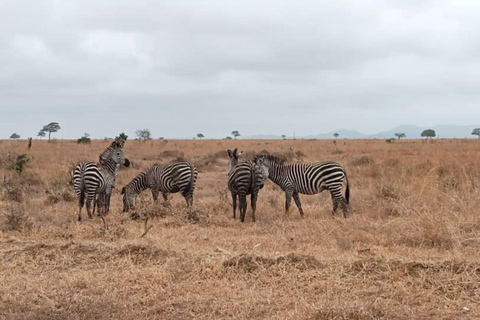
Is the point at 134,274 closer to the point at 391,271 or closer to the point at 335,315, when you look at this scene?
the point at 335,315

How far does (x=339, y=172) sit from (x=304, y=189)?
0.88m

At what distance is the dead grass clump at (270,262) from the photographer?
573cm

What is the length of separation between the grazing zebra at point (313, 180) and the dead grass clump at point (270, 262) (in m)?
4.50

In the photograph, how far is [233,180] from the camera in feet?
33.9

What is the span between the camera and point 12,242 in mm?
7469

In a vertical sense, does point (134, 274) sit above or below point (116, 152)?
below

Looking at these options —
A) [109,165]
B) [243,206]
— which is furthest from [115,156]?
[243,206]

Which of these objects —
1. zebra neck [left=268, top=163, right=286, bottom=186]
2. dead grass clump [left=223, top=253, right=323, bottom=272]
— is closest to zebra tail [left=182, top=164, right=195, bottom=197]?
zebra neck [left=268, top=163, right=286, bottom=186]

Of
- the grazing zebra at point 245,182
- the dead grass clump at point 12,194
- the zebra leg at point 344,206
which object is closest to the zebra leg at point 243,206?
the grazing zebra at point 245,182

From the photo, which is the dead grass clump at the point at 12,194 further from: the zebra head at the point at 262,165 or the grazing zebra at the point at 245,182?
the zebra head at the point at 262,165

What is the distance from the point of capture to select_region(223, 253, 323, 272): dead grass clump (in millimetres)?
5734

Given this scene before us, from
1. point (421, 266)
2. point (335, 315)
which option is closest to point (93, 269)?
point (335, 315)

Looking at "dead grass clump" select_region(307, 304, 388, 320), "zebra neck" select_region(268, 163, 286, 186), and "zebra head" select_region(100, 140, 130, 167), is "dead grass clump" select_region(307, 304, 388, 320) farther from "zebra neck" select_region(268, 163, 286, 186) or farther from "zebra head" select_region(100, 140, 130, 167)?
"zebra head" select_region(100, 140, 130, 167)

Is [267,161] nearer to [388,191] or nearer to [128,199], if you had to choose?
[388,191]
